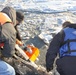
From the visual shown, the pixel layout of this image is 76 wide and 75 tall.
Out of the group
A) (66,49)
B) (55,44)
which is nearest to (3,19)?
(55,44)

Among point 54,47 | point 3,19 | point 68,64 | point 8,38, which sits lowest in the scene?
point 68,64

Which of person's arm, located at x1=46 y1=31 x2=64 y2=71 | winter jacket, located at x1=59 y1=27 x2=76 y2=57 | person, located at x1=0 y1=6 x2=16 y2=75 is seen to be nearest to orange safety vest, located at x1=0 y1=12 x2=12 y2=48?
person, located at x1=0 y1=6 x2=16 y2=75

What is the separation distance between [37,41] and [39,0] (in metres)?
3.91

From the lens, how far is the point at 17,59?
20.2 feet

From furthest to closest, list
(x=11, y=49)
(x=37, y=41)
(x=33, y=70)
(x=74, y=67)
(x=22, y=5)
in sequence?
(x=22, y=5) < (x=37, y=41) < (x=33, y=70) < (x=11, y=49) < (x=74, y=67)

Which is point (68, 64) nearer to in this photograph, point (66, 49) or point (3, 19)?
point (66, 49)

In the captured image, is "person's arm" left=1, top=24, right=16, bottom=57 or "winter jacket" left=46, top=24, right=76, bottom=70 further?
"person's arm" left=1, top=24, right=16, bottom=57

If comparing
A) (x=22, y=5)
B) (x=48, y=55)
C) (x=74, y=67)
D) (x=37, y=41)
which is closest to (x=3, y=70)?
(x=48, y=55)

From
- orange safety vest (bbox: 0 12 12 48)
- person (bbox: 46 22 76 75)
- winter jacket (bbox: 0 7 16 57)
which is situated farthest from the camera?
orange safety vest (bbox: 0 12 12 48)

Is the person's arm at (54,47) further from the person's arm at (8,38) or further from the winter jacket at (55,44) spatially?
the person's arm at (8,38)

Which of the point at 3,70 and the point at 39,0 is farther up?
the point at 3,70

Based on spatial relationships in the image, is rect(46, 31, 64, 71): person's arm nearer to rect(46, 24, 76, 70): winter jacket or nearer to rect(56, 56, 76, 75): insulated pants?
rect(46, 24, 76, 70): winter jacket

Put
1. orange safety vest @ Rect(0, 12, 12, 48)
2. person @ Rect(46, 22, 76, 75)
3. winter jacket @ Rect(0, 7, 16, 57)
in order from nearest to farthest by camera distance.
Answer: person @ Rect(46, 22, 76, 75) < winter jacket @ Rect(0, 7, 16, 57) < orange safety vest @ Rect(0, 12, 12, 48)

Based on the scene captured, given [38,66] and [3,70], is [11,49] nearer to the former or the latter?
[3,70]
